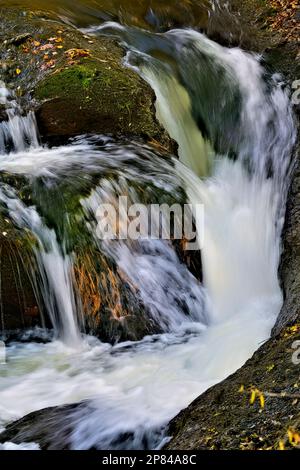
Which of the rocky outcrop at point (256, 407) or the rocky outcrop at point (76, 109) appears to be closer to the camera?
the rocky outcrop at point (256, 407)

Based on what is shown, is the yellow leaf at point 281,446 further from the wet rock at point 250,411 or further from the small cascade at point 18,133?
the small cascade at point 18,133

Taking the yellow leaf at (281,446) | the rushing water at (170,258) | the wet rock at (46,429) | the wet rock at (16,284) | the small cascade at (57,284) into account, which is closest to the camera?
the yellow leaf at (281,446)

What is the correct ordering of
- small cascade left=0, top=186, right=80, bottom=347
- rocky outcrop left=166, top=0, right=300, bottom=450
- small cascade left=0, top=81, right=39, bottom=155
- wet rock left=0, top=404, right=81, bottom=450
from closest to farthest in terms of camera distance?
rocky outcrop left=166, top=0, right=300, bottom=450, wet rock left=0, top=404, right=81, bottom=450, small cascade left=0, top=186, right=80, bottom=347, small cascade left=0, top=81, right=39, bottom=155

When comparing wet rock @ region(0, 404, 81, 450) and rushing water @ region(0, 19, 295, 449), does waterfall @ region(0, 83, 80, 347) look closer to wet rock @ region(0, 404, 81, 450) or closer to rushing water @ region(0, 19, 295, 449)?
rushing water @ region(0, 19, 295, 449)

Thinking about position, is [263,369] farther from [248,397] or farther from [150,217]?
[150,217]

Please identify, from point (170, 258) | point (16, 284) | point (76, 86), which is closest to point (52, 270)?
point (16, 284)

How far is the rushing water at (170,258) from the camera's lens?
4648 millimetres

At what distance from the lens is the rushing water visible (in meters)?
4.65

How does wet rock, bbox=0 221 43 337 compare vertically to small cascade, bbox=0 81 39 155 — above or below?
below

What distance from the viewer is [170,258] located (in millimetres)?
5832

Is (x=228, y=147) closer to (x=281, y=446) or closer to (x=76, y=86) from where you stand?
(x=76, y=86)

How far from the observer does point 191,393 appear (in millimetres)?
4434

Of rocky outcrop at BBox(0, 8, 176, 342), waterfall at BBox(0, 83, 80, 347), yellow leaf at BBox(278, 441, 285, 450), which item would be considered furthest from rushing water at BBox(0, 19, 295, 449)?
yellow leaf at BBox(278, 441, 285, 450)

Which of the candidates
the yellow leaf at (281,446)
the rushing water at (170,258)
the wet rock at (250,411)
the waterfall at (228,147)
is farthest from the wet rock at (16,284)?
the yellow leaf at (281,446)
